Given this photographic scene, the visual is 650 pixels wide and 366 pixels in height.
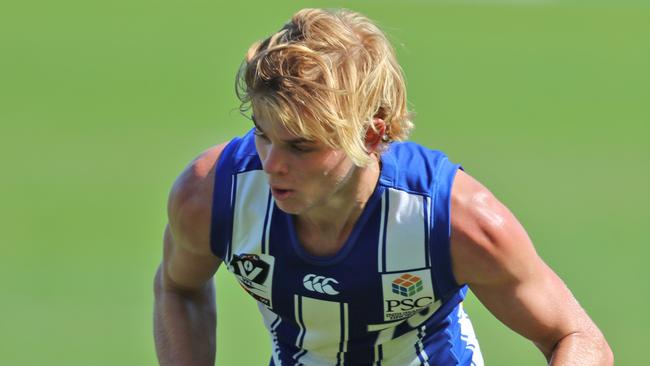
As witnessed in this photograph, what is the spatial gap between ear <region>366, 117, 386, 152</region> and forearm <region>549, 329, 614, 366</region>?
87cm

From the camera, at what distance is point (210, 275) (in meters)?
4.39

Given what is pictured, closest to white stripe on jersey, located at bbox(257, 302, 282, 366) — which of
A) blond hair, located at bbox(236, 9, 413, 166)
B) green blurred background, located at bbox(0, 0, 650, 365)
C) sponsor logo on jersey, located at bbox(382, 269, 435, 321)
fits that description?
sponsor logo on jersey, located at bbox(382, 269, 435, 321)

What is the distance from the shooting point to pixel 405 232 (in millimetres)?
3914

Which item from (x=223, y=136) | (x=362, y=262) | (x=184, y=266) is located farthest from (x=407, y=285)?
(x=223, y=136)

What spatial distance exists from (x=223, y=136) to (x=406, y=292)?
640 centimetres

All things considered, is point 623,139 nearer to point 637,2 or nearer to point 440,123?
point 440,123

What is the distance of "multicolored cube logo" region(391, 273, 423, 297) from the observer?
3969 mm

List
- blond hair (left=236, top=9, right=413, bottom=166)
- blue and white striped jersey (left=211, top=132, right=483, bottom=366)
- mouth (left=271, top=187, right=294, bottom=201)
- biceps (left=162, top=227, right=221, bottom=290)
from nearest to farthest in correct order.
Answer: blond hair (left=236, top=9, right=413, bottom=166) → mouth (left=271, top=187, right=294, bottom=201) → blue and white striped jersey (left=211, top=132, right=483, bottom=366) → biceps (left=162, top=227, right=221, bottom=290)

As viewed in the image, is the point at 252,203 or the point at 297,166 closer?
the point at 297,166

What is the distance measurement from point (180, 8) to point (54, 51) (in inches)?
70.2

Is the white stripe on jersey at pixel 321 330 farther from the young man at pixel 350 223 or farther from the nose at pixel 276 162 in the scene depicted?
the nose at pixel 276 162

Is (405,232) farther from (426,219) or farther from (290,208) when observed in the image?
(290,208)

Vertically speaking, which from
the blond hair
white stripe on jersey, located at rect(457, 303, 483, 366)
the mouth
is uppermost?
the blond hair

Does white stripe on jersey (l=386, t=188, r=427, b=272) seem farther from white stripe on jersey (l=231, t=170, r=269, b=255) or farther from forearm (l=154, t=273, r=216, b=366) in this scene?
forearm (l=154, t=273, r=216, b=366)
